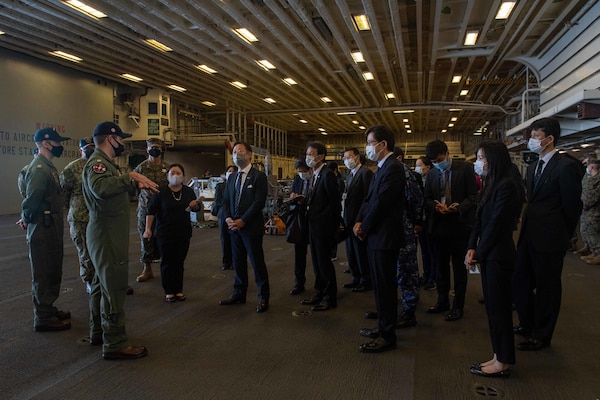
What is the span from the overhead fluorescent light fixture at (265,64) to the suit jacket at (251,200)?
929cm

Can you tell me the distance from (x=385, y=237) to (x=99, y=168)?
2.13m

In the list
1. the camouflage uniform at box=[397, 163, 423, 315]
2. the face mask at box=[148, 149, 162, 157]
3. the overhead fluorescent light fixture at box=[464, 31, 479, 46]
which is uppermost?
the overhead fluorescent light fixture at box=[464, 31, 479, 46]

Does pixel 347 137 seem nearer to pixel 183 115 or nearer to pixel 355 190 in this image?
pixel 183 115

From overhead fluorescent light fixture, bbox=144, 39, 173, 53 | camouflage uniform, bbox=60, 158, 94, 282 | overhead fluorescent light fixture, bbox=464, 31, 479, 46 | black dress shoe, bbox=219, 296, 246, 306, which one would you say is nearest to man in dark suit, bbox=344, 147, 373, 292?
black dress shoe, bbox=219, 296, 246, 306

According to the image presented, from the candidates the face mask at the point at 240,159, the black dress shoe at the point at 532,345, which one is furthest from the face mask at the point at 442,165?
the face mask at the point at 240,159

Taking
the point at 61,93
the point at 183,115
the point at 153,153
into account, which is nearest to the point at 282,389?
the point at 153,153

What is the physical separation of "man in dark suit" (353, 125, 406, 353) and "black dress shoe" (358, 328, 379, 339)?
0.15m

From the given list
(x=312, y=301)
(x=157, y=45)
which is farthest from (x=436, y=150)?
(x=157, y=45)

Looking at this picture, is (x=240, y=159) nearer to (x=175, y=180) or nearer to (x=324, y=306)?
(x=175, y=180)

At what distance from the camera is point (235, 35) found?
10117 mm

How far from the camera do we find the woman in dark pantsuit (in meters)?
2.57

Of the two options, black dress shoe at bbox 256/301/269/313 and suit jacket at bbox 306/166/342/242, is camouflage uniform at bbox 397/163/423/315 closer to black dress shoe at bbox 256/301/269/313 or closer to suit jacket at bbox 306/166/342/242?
suit jacket at bbox 306/166/342/242

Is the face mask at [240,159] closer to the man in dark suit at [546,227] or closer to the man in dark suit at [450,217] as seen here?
the man in dark suit at [450,217]

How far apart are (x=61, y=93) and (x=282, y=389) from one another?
619 inches
